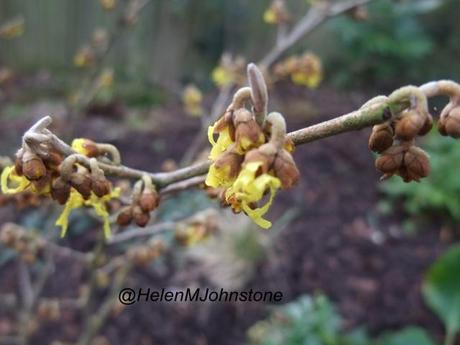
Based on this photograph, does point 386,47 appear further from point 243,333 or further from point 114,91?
point 243,333

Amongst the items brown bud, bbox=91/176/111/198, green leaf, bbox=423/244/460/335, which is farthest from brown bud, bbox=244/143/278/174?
green leaf, bbox=423/244/460/335

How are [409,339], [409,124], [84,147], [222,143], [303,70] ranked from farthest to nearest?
[409,339], [303,70], [84,147], [222,143], [409,124]

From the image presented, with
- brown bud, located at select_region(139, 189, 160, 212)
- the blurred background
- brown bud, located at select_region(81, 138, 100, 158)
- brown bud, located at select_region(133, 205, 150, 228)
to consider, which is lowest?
the blurred background

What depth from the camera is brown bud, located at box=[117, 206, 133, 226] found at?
871 millimetres

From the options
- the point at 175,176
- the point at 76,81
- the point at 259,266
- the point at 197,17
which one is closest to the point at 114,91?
the point at 76,81

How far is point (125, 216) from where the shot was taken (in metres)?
0.88

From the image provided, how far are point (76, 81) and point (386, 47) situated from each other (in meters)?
3.00

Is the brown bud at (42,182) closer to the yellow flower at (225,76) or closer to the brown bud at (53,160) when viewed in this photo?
the brown bud at (53,160)

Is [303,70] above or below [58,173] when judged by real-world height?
below

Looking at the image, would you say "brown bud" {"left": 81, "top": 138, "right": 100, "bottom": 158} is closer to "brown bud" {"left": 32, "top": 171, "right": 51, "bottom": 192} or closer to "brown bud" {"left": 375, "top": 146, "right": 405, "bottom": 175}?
"brown bud" {"left": 32, "top": 171, "right": 51, "bottom": 192}

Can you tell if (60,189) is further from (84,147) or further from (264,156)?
(264,156)

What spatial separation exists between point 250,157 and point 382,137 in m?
0.16

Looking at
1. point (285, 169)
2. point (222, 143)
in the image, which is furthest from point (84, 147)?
point (285, 169)

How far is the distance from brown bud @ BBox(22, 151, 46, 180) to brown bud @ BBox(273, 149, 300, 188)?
304mm
